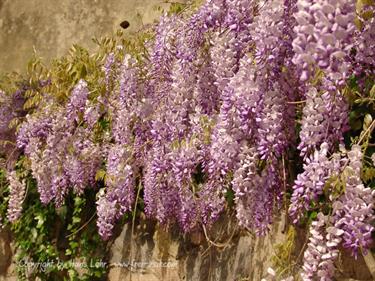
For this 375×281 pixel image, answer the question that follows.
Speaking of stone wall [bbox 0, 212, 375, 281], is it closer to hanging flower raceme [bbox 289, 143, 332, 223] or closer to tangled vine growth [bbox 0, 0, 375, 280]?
tangled vine growth [bbox 0, 0, 375, 280]

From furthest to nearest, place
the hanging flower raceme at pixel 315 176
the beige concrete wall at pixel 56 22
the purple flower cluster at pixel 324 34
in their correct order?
1. the beige concrete wall at pixel 56 22
2. the hanging flower raceme at pixel 315 176
3. the purple flower cluster at pixel 324 34

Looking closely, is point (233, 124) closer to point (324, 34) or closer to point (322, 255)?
point (322, 255)

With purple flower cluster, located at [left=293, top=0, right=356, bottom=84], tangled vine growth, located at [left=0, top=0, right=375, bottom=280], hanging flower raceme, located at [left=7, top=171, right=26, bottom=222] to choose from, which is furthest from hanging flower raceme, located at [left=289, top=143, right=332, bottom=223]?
hanging flower raceme, located at [left=7, top=171, right=26, bottom=222]

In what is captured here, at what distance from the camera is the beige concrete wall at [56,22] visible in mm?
3570

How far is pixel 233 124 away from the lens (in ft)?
6.41

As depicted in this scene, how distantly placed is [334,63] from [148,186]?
131 centimetres

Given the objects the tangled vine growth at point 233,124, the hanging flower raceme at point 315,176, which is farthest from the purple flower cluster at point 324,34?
the hanging flower raceme at point 315,176

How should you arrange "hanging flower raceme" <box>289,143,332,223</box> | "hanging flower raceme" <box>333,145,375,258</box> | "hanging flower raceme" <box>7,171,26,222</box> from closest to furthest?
"hanging flower raceme" <box>333,145,375,258</box>, "hanging flower raceme" <box>289,143,332,223</box>, "hanging flower raceme" <box>7,171,26,222</box>

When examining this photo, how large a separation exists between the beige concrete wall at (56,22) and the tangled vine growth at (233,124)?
0.38 metres

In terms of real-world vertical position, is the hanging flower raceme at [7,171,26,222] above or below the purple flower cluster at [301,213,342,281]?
above

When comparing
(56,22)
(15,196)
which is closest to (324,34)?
(15,196)

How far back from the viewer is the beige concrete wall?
3570mm

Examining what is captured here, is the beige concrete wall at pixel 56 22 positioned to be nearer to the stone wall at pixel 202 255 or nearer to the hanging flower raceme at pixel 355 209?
the stone wall at pixel 202 255

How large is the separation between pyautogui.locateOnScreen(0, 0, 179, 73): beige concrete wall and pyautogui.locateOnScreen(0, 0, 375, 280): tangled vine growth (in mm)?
377
